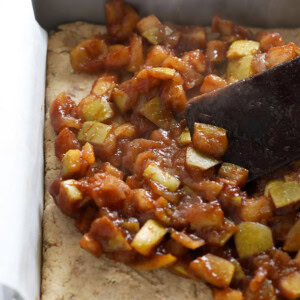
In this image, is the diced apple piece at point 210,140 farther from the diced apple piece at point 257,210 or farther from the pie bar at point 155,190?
the diced apple piece at point 257,210

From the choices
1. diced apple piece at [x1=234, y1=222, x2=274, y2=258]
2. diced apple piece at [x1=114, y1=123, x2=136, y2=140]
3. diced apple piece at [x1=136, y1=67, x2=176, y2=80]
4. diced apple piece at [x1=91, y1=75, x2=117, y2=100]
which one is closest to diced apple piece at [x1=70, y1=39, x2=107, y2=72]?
diced apple piece at [x1=91, y1=75, x2=117, y2=100]

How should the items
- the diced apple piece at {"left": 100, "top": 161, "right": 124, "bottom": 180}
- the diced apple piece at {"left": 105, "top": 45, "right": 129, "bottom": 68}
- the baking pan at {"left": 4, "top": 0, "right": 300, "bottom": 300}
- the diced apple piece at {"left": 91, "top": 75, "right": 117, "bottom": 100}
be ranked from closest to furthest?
the diced apple piece at {"left": 100, "top": 161, "right": 124, "bottom": 180} < the diced apple piece at {"left": 91, "top": 75, "right": 117, "bottom": 100} < the diced apple piece at {"left": 105, "top": 45, "right": 129, "bottom": 68} < the baking pan at {"left": 4, "top": 0, "right": 300, "bottom": 300}

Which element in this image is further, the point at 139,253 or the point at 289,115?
the point at 289,115

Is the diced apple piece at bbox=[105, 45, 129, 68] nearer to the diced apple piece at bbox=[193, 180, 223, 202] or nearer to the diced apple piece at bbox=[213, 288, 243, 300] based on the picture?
the diced apple piece at bbox=[193, 180, 223, 202]

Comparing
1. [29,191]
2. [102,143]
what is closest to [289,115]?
[102,143]

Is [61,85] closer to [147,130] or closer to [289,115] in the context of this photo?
Answer: [147,130]

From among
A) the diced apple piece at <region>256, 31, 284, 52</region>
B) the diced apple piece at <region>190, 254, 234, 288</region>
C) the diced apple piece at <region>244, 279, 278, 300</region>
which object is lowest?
the diced apple piece at <region>244, 279, 278, 300</region>
